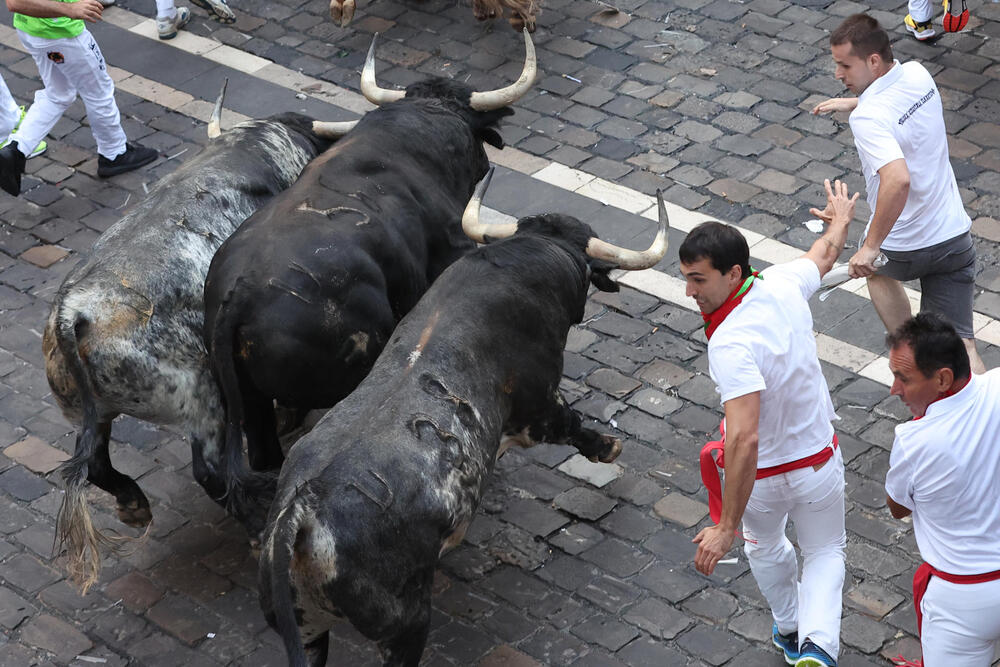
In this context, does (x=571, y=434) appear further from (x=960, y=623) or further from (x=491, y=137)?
(x=960, y=623)

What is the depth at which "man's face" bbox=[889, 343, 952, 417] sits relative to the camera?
4.58m

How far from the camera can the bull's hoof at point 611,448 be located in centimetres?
674

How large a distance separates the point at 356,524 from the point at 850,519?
2.73 m

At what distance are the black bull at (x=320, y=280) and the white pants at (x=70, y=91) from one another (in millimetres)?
3473

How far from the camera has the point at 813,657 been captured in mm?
5113

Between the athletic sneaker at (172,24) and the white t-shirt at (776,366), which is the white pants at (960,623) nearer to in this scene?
the white t-shirt at (776,366)

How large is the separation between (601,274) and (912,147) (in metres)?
1.69

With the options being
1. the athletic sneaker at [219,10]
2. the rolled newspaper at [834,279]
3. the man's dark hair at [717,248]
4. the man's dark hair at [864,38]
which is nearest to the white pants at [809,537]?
the man's dark hair at [717,248]

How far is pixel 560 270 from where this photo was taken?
20.7 feet

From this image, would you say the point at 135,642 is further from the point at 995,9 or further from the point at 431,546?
the point at 995,9

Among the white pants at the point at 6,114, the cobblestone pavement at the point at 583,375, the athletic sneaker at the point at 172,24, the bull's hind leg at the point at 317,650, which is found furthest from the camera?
the athletic sneaker at the point at 172,24

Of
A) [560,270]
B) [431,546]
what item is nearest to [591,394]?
[560,270]

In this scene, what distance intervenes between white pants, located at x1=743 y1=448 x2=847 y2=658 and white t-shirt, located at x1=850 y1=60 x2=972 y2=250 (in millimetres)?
1770

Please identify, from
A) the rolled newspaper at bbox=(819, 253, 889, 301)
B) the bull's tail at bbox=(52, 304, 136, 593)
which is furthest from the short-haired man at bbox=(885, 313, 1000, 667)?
the bull's tail at bbox=(52, 304, 136, 593)
